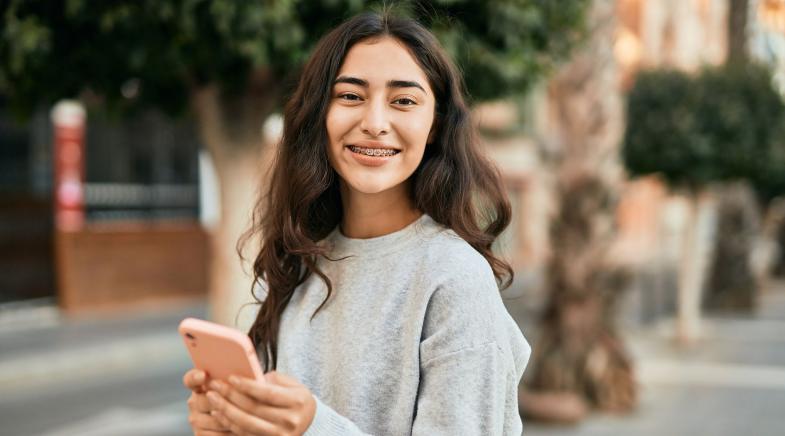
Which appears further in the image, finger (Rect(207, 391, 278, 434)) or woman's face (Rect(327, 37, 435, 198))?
woman's face (Rect(327, 37, 435, 198))

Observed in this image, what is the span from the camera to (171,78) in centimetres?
473

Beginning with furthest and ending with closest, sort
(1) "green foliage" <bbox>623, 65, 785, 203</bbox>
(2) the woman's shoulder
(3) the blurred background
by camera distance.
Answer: (1) "green foliage" <bbox>623, 65, 785, 203</bbox>, (3) the blurred background, (2) the woman's shoulder

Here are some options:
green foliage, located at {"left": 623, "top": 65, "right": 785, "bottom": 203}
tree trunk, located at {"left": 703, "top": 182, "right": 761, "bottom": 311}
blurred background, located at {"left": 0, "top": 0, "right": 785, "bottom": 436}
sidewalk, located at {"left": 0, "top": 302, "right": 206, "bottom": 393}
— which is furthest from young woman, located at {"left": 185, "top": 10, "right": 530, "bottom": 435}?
tree trunk, located at {"left": 703, "top": 182, "right": 761, "bottom": 311}

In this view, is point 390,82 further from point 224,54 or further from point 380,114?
point 224,54

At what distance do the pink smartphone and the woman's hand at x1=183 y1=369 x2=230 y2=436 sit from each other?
0.06 feet

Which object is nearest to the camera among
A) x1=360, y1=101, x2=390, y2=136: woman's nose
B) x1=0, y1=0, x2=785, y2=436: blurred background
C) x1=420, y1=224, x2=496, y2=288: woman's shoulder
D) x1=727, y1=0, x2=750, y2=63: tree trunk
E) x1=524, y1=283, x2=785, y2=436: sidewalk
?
x1=420, y1=224, x2=496, y2=288: woman's shoulder

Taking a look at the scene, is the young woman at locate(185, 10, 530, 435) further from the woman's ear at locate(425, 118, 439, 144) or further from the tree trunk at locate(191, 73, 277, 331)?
the tree trunk at locate(191, 73, 277, 331)

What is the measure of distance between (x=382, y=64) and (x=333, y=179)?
283 mm

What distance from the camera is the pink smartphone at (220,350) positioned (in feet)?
4.39

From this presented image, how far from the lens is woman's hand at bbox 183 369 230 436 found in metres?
1.46

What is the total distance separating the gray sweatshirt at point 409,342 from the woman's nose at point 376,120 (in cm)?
19

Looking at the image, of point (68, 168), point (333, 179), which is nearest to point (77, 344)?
point (68, 168)

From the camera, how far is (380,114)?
1546 mm

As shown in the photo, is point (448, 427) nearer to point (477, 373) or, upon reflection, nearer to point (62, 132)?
point (477, 373)
